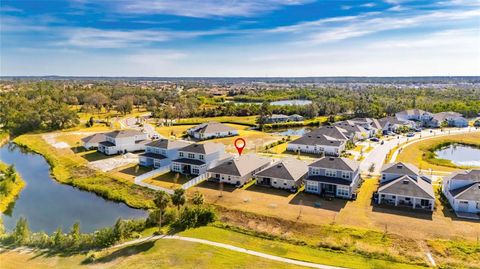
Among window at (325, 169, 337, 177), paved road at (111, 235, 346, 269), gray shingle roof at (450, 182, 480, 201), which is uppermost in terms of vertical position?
window at (325, 169, 337, 177)

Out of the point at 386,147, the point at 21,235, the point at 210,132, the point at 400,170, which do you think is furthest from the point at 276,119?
the point at 21,235

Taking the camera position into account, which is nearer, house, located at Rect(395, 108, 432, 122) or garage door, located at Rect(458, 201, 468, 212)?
garage door, located at Rect(458, 201, 468, 212)

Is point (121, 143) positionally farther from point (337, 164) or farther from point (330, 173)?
point (337, 164)

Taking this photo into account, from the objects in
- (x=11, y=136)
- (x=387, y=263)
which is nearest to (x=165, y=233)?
(x=387, y=263)

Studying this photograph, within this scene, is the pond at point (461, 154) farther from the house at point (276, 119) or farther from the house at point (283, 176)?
the house at point (276, 119)

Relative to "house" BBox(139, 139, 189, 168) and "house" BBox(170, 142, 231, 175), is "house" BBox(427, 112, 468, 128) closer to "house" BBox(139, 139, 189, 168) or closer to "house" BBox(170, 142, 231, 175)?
"house" BBox(170, 142, 231, 175)

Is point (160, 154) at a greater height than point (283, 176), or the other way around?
point (160, 154)

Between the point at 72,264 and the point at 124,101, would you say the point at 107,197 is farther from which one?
the point at 124,101

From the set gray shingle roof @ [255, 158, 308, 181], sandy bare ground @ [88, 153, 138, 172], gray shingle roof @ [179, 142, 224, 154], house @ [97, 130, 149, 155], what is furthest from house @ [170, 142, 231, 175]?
house @ [97, 130, 149, 155]
